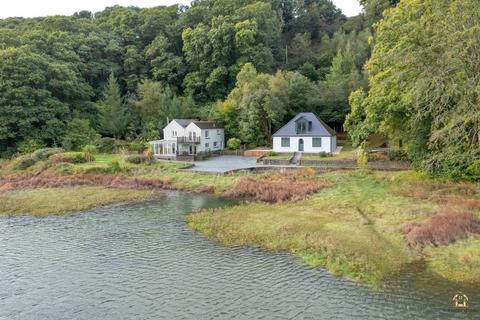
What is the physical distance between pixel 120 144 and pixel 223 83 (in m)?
20.9

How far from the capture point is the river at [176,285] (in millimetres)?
11508

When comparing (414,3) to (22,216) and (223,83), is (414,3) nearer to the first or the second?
(22,216)

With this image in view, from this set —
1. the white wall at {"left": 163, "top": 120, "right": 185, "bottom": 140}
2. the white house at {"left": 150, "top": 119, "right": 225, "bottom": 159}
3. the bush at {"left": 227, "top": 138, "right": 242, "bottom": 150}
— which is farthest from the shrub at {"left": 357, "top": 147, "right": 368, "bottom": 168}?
the white wall at {"left": 163, "top": 120, "right": 185, "bottom": 140}

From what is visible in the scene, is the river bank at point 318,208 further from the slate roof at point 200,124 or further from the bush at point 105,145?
the bush at point 105,145

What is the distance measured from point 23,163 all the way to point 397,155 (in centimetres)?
3428

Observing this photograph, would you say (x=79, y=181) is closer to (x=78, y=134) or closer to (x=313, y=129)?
(x=78, y=134)

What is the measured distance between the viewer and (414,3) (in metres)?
25.5

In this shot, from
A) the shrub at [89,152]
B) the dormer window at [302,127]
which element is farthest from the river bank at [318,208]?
the dormer window at [302,127]

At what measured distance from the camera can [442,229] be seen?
52.9 feet

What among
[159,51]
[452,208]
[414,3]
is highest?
[159,51]

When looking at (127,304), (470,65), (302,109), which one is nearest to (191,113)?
(302,109)

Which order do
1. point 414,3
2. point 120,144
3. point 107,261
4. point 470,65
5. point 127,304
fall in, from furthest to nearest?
1. point 120,144
2. point 414,3
3. point 470,65
4. point 107,261
5. point 127,304

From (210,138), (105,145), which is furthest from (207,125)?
(105,145)

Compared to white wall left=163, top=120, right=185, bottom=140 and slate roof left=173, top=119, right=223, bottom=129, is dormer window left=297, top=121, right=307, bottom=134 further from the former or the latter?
white wall left=163, top=120, right=185, bottom=140
